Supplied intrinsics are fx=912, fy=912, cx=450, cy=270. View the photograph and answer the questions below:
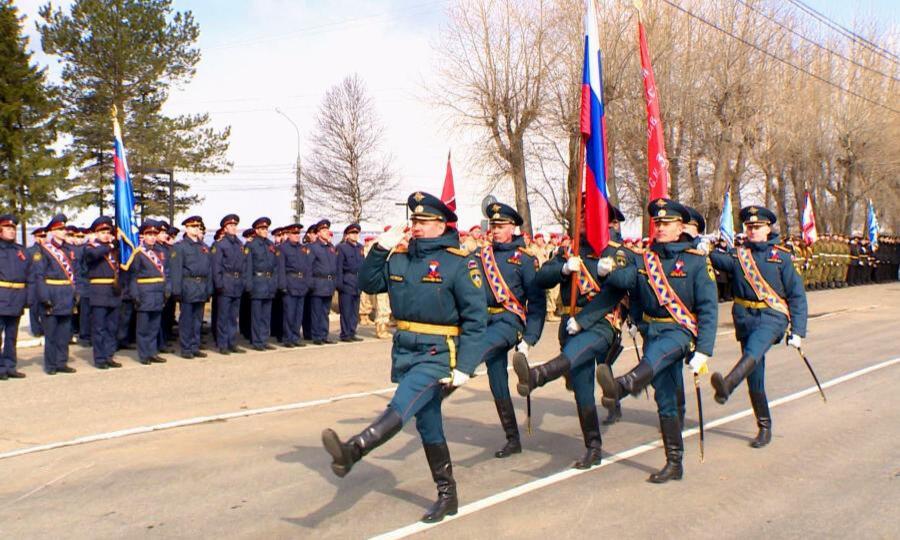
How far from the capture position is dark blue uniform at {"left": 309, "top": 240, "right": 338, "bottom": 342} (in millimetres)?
15517

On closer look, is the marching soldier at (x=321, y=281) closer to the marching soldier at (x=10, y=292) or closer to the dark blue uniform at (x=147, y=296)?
the dark blue uniform at (x=147, y=296)

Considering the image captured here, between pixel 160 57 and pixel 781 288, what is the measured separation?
3445cm

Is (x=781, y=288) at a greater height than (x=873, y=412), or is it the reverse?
(x=781, y=288)

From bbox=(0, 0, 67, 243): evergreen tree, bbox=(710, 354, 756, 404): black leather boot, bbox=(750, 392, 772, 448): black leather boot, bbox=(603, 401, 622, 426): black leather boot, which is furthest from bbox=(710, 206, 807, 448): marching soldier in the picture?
bbox=(0, 0, 67, 243): evergreen tree

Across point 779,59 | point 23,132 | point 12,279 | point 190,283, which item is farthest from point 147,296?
point 779,59

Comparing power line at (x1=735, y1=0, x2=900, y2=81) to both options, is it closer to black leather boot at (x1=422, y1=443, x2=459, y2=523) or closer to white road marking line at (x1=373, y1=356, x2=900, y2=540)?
white road marking line at (x1=373, y1=356, x2=900, y2=540)

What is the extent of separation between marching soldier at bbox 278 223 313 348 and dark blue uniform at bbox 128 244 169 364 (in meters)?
2.25

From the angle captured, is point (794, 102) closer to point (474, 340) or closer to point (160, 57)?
point (160, 57)

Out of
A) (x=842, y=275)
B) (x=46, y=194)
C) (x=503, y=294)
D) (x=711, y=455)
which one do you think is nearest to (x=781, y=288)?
(x=711, y=455)

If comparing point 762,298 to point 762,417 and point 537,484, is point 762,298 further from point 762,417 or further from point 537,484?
point 537,484

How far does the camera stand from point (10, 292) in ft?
38.3

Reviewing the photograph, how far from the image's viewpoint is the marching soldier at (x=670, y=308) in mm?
6809

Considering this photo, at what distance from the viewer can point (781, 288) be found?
820 cm

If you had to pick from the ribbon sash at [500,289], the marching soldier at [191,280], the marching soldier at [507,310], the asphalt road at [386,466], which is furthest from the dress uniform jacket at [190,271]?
the ribbon sash at [500,289]
